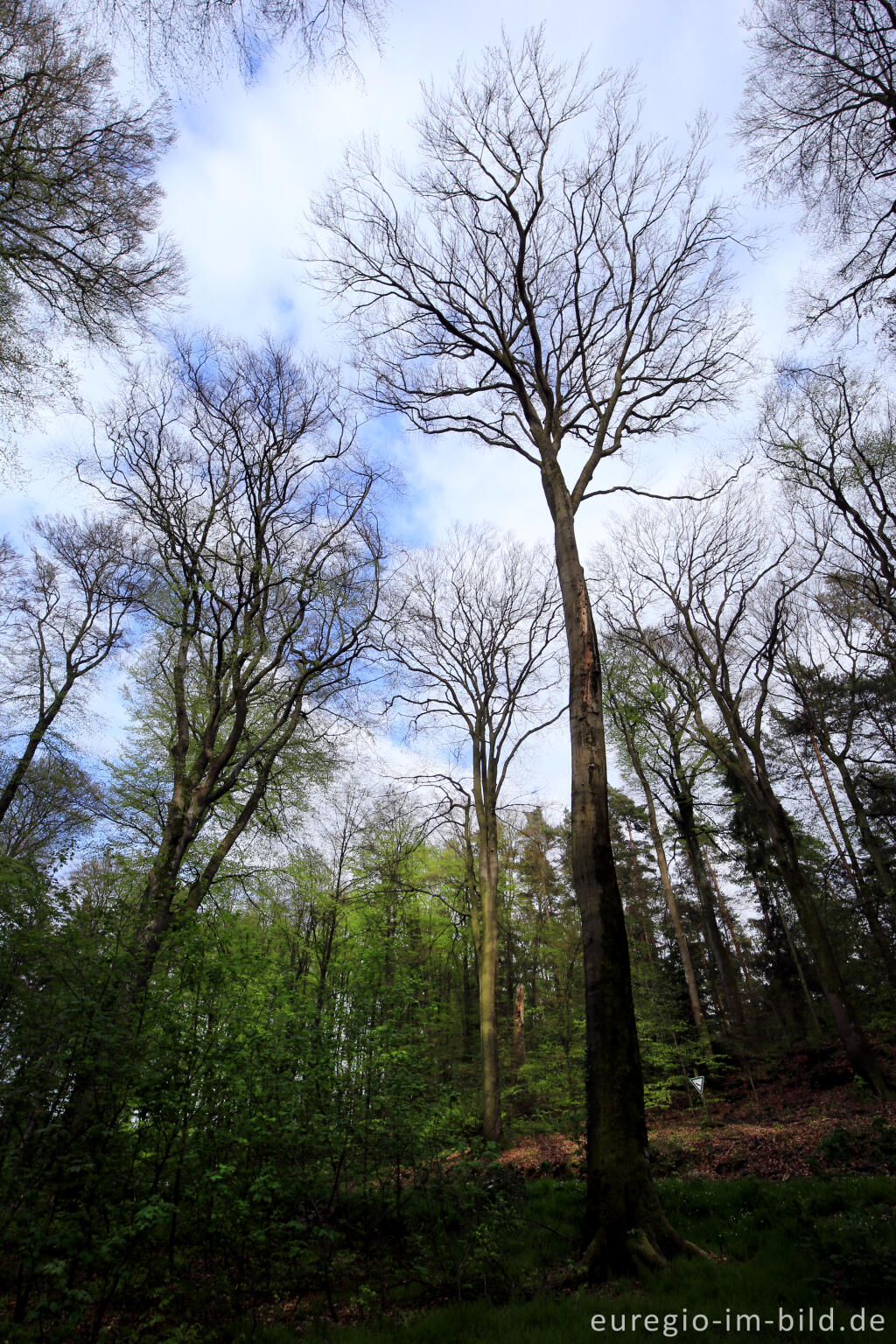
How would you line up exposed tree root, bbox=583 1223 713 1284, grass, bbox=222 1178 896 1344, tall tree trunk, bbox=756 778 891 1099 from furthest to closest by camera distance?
tall tree trunk, bbox=756 778 891 1099 → exposed tree root, bbox=583 1223 713 1284 → grass, bbox=222 1178 896 1344

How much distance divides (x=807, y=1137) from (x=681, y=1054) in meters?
5.17

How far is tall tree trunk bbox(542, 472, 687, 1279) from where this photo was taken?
417cm

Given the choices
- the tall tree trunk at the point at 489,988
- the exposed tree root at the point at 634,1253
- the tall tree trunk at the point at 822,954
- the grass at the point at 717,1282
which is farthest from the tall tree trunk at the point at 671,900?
A: the exposed tree root at the point at 634,1253

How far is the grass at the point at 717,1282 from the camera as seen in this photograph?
3.37m

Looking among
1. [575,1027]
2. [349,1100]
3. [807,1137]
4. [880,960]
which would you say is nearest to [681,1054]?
[575,1027]

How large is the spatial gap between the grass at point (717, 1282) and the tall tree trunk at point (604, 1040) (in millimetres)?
264

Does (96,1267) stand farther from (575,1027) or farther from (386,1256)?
(575,1027)

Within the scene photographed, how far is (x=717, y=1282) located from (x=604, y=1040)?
4.62ft

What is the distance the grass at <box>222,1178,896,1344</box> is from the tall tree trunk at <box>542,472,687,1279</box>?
Answer: 26cm

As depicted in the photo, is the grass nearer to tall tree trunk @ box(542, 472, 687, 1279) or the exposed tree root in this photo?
the exposed tree root

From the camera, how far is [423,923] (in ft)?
68.5

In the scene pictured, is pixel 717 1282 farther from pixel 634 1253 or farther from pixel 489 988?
pixel 489 988

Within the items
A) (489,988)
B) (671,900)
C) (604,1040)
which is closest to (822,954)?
(671,900)

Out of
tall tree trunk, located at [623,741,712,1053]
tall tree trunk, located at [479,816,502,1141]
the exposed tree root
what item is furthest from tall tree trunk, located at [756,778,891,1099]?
the exposed tree root
